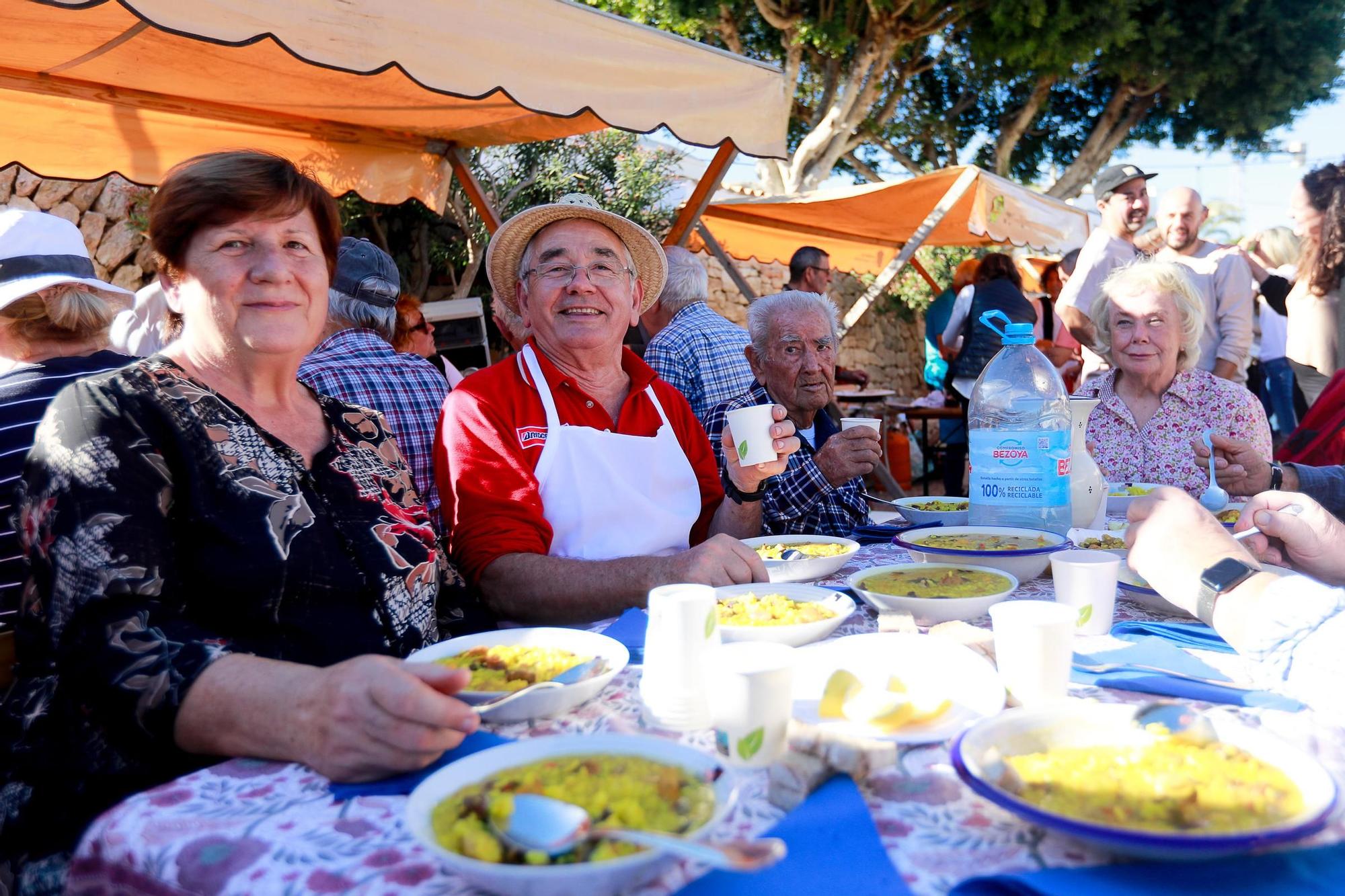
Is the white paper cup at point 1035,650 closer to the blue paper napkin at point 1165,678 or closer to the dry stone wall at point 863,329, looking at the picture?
the blue paper napkin at point 1165,678

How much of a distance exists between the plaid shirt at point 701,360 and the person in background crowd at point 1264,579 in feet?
10.5

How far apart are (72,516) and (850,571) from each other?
1724 millimetres

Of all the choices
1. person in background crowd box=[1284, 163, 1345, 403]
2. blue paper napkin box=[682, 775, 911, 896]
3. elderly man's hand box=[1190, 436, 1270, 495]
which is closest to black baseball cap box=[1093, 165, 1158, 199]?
person in background crowd box=[1284, 163, 1345, 403]

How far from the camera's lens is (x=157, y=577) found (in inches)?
56.9

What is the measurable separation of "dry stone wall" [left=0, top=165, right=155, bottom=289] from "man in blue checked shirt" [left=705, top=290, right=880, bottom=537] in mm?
6256

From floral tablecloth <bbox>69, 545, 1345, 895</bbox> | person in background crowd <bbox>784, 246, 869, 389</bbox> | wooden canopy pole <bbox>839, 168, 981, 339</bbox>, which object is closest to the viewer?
floral tablecloth <bbox>69, 545, 1345, 895</bbox>

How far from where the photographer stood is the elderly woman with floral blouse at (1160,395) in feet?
11.5

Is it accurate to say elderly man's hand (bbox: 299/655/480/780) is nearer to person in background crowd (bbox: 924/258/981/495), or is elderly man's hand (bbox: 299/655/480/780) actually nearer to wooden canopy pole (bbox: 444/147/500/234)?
wooden canopy pole (bbox: 444/147/500/234)

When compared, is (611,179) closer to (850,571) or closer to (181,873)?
(850,571)

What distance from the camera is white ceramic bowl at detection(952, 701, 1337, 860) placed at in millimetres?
872

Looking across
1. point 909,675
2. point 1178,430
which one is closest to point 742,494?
point 909,675

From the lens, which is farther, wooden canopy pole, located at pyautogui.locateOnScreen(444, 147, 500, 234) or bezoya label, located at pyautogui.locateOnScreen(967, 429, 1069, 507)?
wooden canopy pole, located at pyautogui.locateOnScreen(444, 147, 500, 234)

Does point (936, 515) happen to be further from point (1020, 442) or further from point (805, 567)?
point (805, 567)

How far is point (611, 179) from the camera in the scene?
10227 mm
